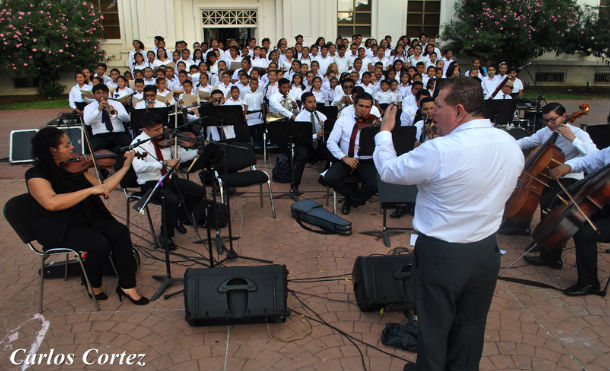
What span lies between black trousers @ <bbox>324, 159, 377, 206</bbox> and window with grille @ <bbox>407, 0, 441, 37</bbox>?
1304 cm

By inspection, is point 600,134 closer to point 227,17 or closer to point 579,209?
→ point 579,209

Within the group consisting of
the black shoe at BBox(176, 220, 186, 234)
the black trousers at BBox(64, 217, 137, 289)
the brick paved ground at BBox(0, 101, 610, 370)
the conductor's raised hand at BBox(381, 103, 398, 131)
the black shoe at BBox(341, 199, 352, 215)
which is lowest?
the brick paved ground at BBox(0, 101, 610, 370)

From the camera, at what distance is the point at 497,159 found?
249 centimetres

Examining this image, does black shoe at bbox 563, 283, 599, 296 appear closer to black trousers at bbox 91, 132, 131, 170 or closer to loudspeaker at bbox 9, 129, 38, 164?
black trousers at bbox 91, 132, 131, 170

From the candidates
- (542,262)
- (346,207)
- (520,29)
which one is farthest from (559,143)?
(520,29)

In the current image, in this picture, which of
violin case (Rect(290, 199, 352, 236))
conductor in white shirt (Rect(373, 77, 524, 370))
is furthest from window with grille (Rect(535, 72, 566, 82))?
conductor in white shirt (Rect(373, 77, 524, 370))

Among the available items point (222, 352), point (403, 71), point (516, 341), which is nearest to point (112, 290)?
point (222, 352)

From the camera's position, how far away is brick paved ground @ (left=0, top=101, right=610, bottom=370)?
345 cm

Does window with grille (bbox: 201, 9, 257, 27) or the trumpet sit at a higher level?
window with grille (bbox: 201, 9, 257, 27)

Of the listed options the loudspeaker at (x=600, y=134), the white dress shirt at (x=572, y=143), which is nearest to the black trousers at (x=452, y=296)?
the white dress shirt at (x=572, y=143)

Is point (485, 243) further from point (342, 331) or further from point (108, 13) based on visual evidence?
point (108, 13)

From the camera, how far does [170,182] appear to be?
5.59 metres

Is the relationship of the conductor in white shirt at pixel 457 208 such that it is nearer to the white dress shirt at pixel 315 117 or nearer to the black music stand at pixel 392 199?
the black music stand at pixel 392 199

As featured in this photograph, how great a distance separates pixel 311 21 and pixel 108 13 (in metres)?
7.36
